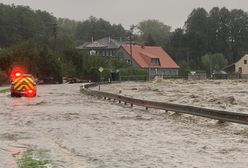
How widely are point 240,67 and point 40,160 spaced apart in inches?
5899

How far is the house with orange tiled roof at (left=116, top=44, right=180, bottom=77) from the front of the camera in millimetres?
146750

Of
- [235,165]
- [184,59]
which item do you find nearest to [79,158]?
[235,165]

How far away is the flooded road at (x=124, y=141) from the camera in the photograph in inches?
496

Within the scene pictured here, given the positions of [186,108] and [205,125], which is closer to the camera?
[205,125]

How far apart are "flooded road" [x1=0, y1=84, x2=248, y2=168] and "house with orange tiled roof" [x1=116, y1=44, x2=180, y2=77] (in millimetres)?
120913

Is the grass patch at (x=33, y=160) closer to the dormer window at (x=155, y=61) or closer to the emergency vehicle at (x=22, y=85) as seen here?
the emergency vehicle at (x=22, y=85)

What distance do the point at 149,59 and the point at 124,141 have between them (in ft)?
437

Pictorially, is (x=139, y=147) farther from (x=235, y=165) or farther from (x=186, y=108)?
(x=186, y=108)

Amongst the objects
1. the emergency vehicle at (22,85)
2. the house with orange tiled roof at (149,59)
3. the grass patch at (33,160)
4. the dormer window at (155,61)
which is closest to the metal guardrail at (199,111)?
the grass patch at (33,160)

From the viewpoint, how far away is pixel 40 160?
41.3 feet

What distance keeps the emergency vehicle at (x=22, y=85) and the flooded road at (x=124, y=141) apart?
17.3 metres

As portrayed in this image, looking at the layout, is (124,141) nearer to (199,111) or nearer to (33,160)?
(33,160)

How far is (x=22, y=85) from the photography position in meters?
43.4

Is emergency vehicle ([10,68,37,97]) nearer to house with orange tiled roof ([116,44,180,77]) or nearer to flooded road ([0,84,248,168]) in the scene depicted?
flooded road ([0,84,248,168])
